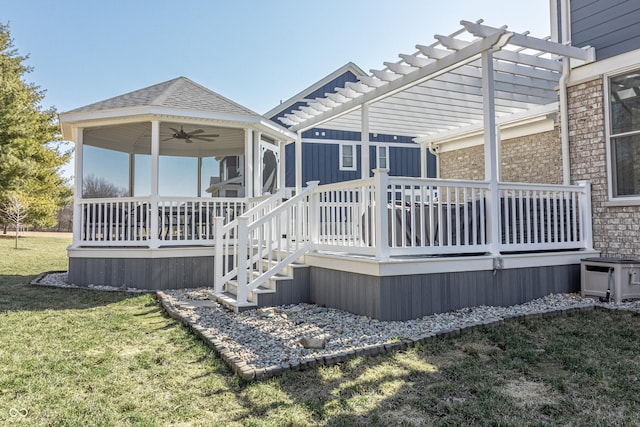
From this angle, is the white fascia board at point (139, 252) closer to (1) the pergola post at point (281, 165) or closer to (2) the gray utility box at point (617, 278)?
(1) the pergola post at point (281, 165)

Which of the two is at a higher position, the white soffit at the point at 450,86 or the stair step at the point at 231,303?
the white soffit at the point at 450,86

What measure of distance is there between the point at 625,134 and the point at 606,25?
1.56 m

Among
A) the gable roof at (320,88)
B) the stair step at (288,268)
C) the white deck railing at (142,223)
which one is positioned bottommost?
the stair step at (288,268)

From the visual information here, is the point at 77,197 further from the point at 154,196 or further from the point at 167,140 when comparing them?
the point at 167,140

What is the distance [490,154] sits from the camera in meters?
5.02

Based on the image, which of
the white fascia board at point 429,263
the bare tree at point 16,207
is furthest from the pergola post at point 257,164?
the bare tree at point 16,207

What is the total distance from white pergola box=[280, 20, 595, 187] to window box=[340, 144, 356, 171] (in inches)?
153

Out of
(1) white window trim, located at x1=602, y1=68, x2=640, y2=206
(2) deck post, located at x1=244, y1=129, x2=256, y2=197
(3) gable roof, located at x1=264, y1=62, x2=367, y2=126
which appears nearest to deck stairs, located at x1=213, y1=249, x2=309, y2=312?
(2) deck post, located at x1=244, y1=129, x2=256, y2=197

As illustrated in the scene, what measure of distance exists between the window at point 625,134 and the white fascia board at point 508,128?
2170 millimetres

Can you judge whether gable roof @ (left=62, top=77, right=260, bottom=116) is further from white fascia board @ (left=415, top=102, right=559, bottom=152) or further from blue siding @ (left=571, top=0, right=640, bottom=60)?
blue siding @ (left=571, top=0, right=640, bottom=60)

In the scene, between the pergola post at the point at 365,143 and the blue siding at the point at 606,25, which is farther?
the pergola post at the point at 365,143

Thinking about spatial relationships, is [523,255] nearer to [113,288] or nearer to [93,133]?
[113,288]

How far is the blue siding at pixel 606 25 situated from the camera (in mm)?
5504

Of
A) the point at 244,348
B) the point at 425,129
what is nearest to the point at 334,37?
the point at 425,129
